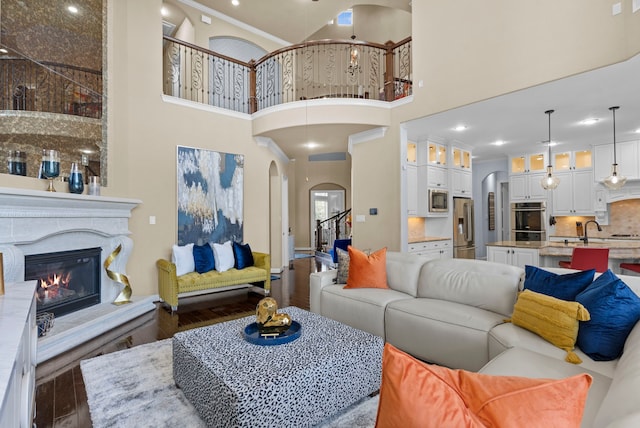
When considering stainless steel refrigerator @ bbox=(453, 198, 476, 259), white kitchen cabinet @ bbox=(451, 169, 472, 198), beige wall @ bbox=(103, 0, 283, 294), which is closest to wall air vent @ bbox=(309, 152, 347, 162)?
white kitchen cabinet @ bbox=(451, 169, 472, 198)

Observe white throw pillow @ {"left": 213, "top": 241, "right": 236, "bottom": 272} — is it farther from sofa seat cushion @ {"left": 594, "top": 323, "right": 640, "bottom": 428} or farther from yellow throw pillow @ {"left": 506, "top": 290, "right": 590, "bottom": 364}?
sofa seat cushion @ {"left": 594, "top": 323, "right": 640, "bottom": 428}

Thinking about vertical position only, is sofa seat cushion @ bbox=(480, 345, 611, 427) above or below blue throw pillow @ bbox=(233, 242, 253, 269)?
below

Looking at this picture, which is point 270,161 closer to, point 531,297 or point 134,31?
point 134,31

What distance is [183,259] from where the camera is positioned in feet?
15.9

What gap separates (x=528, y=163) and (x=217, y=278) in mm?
7133

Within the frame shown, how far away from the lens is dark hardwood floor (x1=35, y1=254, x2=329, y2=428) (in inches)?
83.4

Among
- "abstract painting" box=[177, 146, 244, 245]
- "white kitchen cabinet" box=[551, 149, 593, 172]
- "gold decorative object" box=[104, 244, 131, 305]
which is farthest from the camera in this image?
"white kitchen cabinet" box=[551, 149, 593, 172]

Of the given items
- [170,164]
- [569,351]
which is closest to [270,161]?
[170,164]

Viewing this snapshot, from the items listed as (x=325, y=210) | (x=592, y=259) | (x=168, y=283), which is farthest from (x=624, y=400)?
(x=325, y=210)

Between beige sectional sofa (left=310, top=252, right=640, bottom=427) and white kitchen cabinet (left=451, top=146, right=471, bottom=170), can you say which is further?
white kitchen cabinet (left=451, top=146, right=471, bottom=170)

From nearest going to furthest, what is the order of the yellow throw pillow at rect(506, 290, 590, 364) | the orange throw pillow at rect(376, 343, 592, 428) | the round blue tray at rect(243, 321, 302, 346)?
1. the orange throw pillow at rect(376, 343, 592, 428)
2. the yellow throw pillow at rect(506, 290, 590, 364)
3. the round blue tray at rect(243, 321, 302, 346)

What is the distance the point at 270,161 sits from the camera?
6.71 m

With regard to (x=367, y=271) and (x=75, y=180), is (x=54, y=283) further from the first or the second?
(x=367, y=271)

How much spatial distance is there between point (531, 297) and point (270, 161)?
540cm
